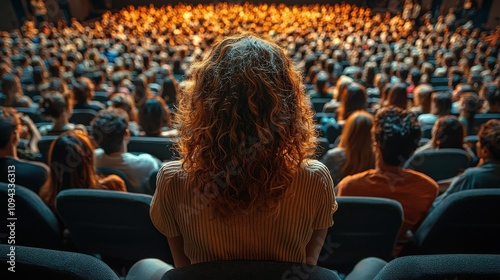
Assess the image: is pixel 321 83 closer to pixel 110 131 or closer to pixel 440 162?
pixel 440 162

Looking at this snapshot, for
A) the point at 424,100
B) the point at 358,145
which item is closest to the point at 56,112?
the point at 358,145

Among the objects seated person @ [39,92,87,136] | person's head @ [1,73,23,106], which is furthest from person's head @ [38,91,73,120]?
person's head @ [1,73,23,106]

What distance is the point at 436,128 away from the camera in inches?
109

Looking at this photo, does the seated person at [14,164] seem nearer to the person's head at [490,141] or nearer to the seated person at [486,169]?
the seated person at [486,169]

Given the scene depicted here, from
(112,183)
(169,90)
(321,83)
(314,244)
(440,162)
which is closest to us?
(314,244)

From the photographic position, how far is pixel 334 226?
5.57 ft

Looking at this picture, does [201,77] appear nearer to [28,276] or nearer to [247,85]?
[247,85]

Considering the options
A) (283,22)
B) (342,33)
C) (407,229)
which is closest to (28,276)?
(407,229)

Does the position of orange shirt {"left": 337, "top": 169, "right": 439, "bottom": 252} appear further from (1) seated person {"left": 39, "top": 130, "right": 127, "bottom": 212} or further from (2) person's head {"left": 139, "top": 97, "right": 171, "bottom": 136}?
(2) person's head {"left": 139, "top": 97, "right": 171, "bottom": 136}

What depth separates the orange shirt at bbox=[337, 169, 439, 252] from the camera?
195cm

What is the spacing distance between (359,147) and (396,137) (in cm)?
48

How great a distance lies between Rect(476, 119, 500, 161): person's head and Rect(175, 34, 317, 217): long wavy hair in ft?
4.78

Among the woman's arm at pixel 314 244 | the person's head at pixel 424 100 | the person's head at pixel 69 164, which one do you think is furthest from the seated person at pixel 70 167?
the person's head at pixel 424 100

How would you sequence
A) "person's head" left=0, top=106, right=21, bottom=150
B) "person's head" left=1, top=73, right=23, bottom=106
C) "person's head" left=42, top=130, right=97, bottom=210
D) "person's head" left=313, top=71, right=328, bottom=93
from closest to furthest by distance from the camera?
"person's head" left=42, top=130, right=97, bottom=210 → "person's head" left=0, top=106, right=21, bottom=150 → "person's head" left=1, top=73, right=23, bottom=106 → "person's head" left=313, top=71, right=328, bottom=93
